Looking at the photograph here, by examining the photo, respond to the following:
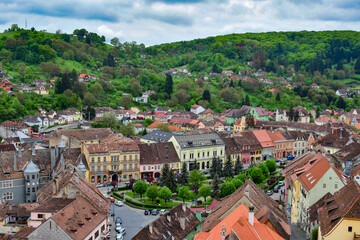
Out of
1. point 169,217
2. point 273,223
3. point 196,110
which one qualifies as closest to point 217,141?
point 169,217

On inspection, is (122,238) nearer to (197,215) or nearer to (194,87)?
(197,215)

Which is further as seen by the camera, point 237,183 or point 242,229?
point 237,183

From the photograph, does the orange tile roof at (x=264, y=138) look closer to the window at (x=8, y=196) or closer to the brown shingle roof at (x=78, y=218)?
the window at (x=8, y=196)

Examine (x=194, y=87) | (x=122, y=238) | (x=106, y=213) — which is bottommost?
(x=122, y=238)

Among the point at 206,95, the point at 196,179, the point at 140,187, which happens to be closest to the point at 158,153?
the point at 196,179

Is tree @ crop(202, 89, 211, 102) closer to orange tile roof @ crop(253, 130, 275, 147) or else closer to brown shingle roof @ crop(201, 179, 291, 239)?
orange tile roof @ crop(253, 130, 275, 147)

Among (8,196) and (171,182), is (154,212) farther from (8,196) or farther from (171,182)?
(8,196)

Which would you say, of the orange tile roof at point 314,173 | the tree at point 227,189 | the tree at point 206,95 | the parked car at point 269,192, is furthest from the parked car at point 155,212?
the tree at point 206,95
